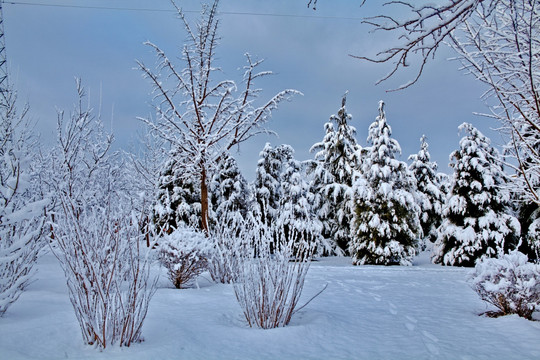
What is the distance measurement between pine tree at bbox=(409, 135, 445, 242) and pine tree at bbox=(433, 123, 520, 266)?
11.5 metres

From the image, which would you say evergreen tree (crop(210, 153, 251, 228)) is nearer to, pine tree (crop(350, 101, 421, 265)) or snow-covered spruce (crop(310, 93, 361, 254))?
snow-covered spruce (crop(310, 93, 361, 254))

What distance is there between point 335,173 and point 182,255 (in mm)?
17998

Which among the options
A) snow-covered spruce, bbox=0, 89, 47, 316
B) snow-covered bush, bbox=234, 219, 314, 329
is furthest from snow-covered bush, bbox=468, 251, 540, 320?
snow-covered spruce, bbox=0, 89, 47, 316

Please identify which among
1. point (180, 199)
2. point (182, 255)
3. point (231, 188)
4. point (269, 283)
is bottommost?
point (269, 283)

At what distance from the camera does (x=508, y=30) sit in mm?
3041

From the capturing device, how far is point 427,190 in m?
28.4

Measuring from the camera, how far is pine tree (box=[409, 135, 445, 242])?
28.0 m

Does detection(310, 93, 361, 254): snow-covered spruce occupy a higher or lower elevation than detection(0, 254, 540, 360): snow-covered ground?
higher

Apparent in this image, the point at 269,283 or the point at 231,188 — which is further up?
the point at 231,188

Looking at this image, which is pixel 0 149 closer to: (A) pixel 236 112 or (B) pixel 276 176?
(A) pixel 236 112

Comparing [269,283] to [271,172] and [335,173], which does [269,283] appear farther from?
[335,173]

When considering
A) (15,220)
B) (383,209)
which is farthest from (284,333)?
(383,209)

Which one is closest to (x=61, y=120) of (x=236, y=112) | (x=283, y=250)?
(x=236, y=112)

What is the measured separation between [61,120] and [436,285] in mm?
11746
